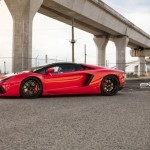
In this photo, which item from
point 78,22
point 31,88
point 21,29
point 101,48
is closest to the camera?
point 31,88

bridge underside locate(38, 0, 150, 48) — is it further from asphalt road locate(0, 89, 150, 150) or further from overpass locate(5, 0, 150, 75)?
asphalt road locate(0, 89, 150, 150)

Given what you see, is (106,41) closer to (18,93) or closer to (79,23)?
(79,23)

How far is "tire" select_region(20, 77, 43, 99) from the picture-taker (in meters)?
10.3

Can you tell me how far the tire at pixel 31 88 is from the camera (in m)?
10.3

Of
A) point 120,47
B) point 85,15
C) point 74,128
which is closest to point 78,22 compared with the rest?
point 85,15

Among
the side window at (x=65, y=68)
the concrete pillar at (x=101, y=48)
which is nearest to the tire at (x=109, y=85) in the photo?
the side window at (x=65, y=68)

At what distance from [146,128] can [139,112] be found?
1.90 m

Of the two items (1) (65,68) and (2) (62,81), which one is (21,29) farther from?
(2) (62,81)

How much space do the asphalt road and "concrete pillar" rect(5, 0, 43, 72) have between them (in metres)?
16.4

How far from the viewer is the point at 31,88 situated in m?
10.4

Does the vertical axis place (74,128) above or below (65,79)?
below

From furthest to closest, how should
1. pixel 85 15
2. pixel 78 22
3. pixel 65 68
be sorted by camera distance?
pixel 78 22 → pixel 85 15 → pixel 65 68

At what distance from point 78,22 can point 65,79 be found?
27.5m

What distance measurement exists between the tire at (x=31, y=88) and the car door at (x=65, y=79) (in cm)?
25
